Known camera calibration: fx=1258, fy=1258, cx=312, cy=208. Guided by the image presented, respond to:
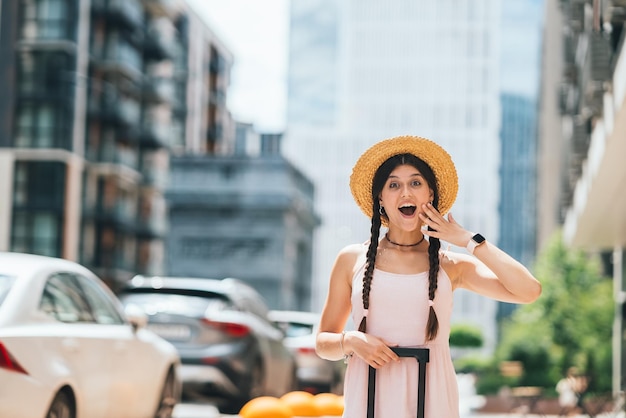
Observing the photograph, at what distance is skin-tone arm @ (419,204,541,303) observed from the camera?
3.73 metres

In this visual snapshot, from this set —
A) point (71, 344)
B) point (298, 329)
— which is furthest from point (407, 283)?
point (298, 329)

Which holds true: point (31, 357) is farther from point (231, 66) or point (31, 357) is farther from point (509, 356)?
point (231, 66)

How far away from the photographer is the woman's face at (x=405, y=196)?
151 inches

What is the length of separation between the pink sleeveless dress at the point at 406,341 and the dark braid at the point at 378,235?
0.02 meters

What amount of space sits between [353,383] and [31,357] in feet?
12.2

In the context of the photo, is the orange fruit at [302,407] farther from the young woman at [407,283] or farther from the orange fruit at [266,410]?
the young woman at [407,283]

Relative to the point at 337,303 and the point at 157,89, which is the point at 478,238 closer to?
the point at 337,303

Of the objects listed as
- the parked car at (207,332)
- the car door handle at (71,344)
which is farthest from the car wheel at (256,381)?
the car door handle at (71,344)

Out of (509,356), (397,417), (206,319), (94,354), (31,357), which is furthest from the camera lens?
(509,356)

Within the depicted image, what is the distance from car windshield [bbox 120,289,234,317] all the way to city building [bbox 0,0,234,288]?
4513 centimetres

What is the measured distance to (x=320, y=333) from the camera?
3.85 meters

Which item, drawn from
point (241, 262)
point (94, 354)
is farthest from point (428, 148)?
point (241, 262)

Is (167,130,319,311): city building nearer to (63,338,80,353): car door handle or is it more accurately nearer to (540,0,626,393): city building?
(540,0,626,393): city building

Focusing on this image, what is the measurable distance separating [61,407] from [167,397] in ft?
9.78
